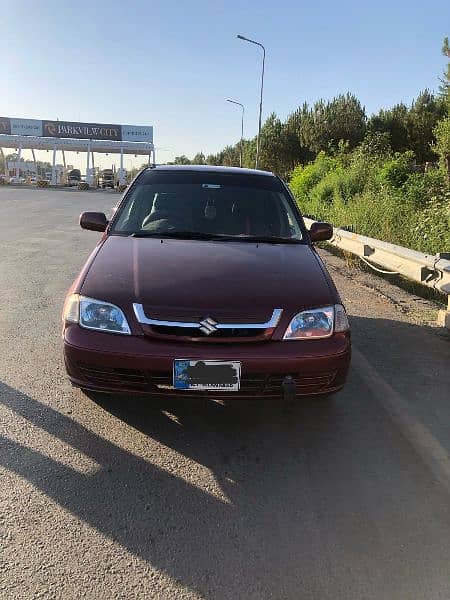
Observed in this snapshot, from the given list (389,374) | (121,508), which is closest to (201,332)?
(121,508)

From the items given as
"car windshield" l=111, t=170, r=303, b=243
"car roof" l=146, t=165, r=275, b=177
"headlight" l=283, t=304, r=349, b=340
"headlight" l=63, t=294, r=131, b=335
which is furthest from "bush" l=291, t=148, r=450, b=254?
"headlight" l=63, t=294, r=131, b=335

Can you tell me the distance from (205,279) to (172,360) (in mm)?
604

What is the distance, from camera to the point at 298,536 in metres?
2.41

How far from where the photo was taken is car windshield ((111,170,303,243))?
14.0ft

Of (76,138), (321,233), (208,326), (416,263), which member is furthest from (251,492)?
(76,138)

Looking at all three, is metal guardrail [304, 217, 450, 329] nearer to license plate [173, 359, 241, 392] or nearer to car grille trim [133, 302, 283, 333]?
car grille trim [133, 302, 283, 333]

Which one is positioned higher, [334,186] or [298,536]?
[334,186]

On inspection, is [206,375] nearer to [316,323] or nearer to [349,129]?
[316,323]

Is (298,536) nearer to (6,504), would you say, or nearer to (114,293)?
(6,504)

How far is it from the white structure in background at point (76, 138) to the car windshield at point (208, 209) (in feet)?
195

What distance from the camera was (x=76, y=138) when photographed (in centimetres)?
6494

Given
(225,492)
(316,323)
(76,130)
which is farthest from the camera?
(76,130)

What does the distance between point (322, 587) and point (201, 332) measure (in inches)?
55.0

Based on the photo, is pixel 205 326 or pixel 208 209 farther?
pixel 208 209
